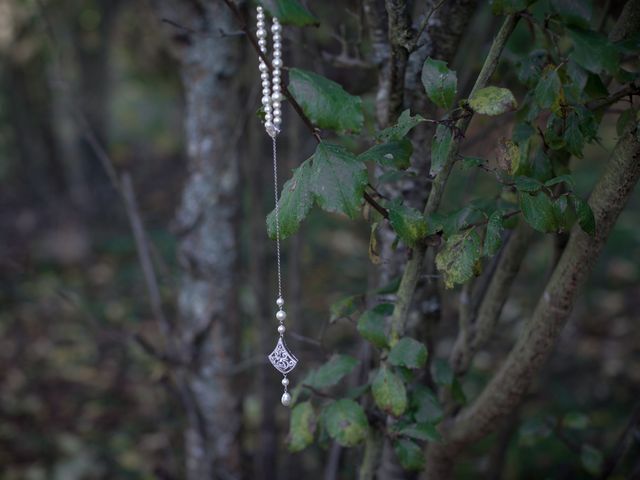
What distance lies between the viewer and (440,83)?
938 mm

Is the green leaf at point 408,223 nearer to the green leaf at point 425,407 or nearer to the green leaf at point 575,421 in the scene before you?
the green leaf at point 425,407

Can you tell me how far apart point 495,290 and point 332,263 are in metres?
3.66

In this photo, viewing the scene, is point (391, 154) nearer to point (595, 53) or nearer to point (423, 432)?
point (595, 53)

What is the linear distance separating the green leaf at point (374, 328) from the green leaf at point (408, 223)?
0.21 meters

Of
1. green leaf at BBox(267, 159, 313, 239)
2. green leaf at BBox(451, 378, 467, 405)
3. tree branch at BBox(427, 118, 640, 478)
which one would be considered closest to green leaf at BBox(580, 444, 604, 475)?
tree branch at BBox(427, 118, 640, 478)

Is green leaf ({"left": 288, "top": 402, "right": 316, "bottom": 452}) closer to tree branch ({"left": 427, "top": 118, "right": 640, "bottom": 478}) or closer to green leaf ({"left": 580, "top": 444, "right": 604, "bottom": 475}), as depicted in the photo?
tree branch ({"left": 427, "top": 118, "right": 640, "bottom": 478})

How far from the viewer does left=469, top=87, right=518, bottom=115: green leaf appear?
0.88 metres

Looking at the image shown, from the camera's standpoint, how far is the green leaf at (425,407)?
3.90ft

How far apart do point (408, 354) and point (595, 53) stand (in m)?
0.58

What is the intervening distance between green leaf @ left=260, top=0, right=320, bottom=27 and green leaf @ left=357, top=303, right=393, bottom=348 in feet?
1.82

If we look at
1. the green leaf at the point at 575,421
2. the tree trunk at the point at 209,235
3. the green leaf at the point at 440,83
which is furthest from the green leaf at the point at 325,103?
the green leaf at the point at 575,421

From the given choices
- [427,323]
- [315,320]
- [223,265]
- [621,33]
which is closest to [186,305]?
[223,265]

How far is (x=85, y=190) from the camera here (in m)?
6.04

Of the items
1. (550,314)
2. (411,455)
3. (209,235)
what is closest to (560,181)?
(550,314)
